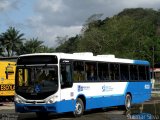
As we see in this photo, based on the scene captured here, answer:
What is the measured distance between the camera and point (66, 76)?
1972 cm

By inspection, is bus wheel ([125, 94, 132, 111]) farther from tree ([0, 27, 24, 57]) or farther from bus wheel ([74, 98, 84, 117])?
tree ([0, 27, 24, 57])

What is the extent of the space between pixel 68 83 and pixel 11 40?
86.9 meters

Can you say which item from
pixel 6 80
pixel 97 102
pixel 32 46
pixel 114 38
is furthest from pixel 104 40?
pixel 97 102

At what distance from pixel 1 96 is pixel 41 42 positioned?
76.9 meters

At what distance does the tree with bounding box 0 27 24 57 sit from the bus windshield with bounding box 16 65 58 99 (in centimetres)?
8644

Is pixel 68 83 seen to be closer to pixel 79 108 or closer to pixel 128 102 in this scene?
pixel 79 108

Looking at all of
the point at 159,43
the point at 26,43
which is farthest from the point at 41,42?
the point at 159,43

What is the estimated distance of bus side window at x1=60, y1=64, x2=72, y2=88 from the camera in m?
19.4

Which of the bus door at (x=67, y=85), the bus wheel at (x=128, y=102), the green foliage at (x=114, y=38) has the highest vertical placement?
the green foliage at (x=114, y=38)

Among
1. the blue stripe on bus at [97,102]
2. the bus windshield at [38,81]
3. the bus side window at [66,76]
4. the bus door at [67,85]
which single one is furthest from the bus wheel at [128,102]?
the bus windshield at [38,81]

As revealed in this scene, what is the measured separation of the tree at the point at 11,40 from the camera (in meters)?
106

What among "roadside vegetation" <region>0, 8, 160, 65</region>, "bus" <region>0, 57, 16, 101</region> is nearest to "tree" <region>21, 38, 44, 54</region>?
"roadside vegetation" <region>0, 8, 160, 65</region>

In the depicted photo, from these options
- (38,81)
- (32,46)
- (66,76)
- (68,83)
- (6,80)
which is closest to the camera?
(38,81)

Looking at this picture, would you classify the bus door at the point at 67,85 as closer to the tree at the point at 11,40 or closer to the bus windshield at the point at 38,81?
the bus windshield at the point at 38,81
